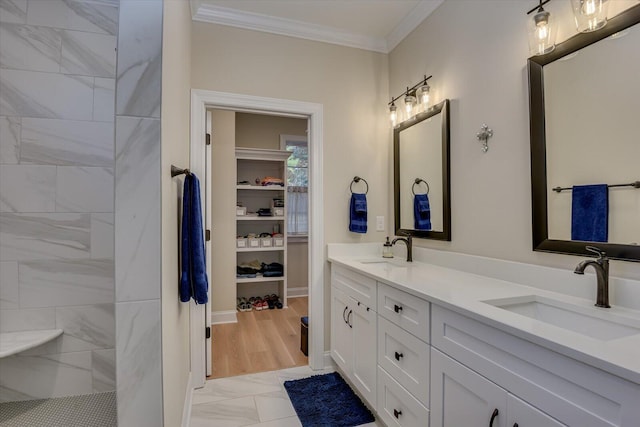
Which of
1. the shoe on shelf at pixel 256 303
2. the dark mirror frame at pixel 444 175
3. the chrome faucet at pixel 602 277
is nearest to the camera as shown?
the chrome faucet at pixel 602 277

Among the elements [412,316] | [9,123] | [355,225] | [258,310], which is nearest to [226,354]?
[258,310]

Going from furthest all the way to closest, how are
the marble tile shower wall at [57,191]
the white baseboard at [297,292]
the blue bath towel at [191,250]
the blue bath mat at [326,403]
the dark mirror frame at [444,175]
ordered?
1. the white baseboard at [297,292]
2. the dark mirror frame at [444,175]
3. the blue bath mat at [326,403]
4. the marble tile shower wall at [57,191]
5. the blue bath towel at [191,250]

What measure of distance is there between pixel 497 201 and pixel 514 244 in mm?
242

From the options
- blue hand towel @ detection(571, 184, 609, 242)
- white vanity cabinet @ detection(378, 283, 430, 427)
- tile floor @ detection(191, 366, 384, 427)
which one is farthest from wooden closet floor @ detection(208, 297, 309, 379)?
blue hand towel @ detection(571, 184, 609, 242)

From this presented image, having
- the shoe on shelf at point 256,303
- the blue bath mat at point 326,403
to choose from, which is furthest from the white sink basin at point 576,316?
the shoe on shelf at point 256,303

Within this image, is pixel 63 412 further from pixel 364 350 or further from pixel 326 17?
pixel 326 17

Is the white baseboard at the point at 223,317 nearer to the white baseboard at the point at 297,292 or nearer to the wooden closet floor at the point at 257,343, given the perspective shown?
the wooden closet floor at the point at 257,343

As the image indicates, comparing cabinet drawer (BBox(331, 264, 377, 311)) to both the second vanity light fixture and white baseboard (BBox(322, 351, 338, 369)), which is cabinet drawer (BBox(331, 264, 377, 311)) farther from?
the second vanity light fixture

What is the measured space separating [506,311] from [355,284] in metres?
1.09

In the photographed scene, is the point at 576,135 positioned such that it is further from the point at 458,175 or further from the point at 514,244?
the point at 458,175

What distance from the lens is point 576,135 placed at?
1291mm

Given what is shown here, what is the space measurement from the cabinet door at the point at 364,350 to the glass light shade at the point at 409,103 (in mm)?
1461

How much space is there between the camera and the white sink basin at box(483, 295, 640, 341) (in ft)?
3.40

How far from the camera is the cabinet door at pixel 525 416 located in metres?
0.83
